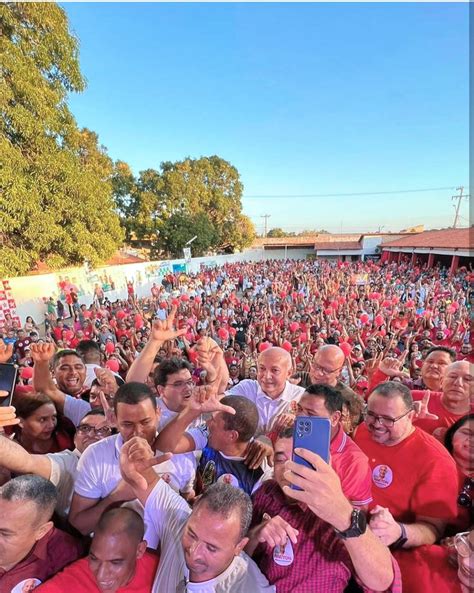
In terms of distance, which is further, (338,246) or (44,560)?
(338,246)

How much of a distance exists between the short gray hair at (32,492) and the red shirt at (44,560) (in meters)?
0.13

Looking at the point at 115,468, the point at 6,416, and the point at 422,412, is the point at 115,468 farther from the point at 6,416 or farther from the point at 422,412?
the point at 422,412

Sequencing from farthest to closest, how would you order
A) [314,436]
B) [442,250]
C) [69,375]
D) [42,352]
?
[442,250] < [69,375] < [42,352] < [314,436]

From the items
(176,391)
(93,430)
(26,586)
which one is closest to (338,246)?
(176,391)

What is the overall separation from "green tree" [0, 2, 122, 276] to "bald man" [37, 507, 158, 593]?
10.6 m

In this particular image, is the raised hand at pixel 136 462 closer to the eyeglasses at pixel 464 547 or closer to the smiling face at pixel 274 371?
the eyeglasses at pixel 464 547

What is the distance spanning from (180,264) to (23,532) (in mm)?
21925

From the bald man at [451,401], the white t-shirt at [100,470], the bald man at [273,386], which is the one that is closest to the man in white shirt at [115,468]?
the white t-shirt at [100,470]

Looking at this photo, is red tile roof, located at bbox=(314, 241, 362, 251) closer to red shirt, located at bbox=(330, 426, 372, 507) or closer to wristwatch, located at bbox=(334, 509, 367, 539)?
red shirt, located at bbox=(330, 426, 372, 507)

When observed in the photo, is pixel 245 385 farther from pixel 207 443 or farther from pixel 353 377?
pixel 353 377

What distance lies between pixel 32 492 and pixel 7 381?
73cm

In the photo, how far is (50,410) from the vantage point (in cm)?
221

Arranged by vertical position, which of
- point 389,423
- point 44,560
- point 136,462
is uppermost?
point 136,462

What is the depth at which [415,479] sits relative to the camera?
1650 millimetres
